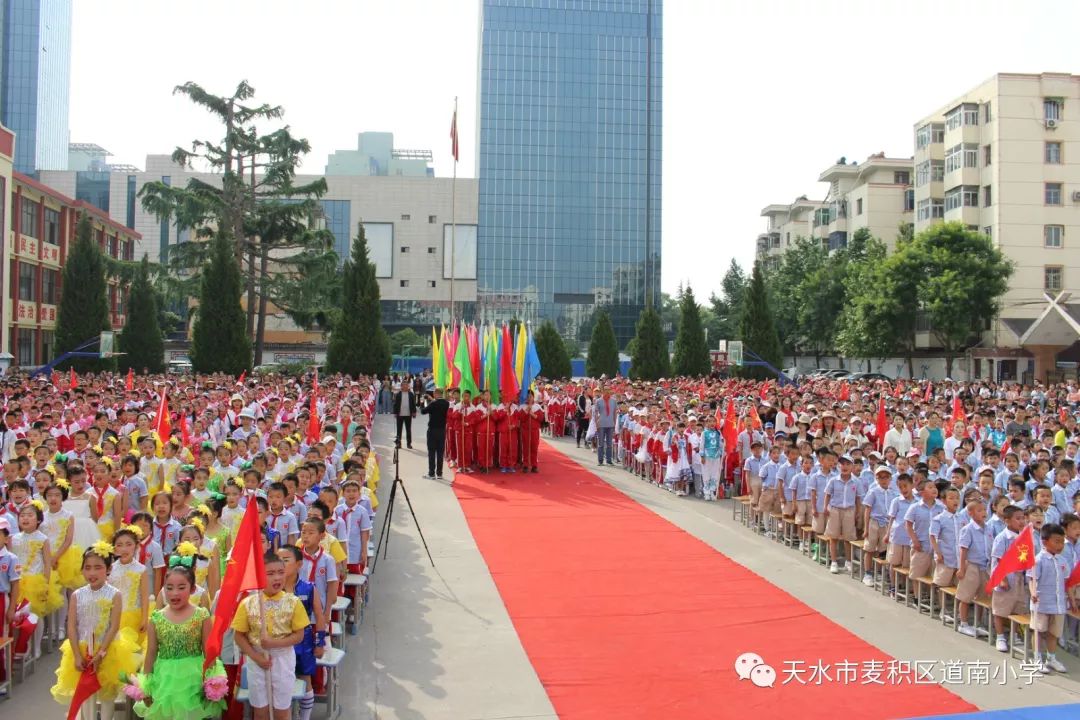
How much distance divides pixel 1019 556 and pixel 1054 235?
41749 millimetres

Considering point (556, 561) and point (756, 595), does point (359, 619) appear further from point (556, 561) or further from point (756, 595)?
point (756, 595)

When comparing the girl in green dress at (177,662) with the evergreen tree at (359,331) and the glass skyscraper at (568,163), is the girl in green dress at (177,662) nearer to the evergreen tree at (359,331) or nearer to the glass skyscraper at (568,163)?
the evergreen tree at (359,331)

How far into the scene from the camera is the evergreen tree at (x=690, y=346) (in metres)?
37.1

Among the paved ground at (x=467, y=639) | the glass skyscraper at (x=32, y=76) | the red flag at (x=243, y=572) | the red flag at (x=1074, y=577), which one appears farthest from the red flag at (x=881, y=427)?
the glass skyscraper at (x=32, y=76)

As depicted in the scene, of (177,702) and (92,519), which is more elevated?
(92,519)

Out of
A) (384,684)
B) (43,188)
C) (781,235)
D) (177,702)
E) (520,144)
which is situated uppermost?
(520,144)

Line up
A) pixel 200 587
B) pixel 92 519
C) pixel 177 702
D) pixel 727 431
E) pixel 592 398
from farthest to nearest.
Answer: pixel 592 398 < pixel 727 431 < pixel 92 519 < pixel 200 587 < pixel 177 702

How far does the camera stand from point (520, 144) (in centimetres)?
8869

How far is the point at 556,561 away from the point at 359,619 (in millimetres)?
2966

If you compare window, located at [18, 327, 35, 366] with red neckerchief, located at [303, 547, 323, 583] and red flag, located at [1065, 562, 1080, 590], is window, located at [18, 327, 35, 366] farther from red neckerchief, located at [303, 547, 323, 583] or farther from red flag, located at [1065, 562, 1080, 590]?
red flag, located at [1065, 562, 1080, 590]

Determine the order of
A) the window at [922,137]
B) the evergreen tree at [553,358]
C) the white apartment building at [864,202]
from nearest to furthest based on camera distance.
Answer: the evergreen tree at [553,358] < the window at [922,137] < the white apartment building at [864,202]

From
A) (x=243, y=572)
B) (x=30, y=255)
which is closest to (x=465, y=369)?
(x=243, y=572)

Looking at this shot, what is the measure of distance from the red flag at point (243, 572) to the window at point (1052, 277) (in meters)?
45.7

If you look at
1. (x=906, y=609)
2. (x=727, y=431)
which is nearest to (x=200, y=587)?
(x=906, y=609)
